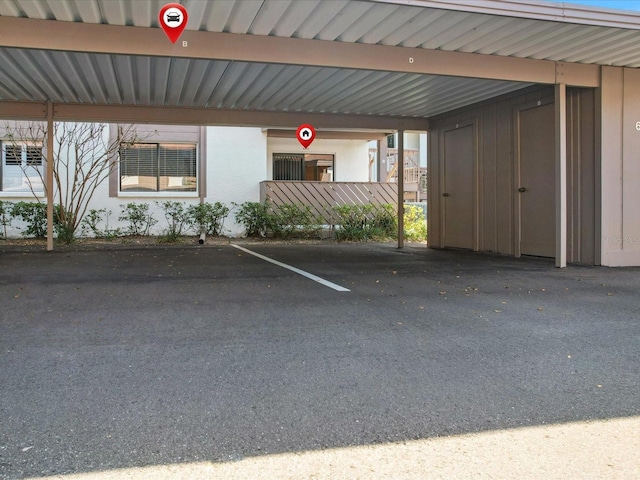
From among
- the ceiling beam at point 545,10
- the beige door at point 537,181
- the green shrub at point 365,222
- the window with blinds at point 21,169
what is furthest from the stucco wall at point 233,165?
the ceiling beam at point 545,10

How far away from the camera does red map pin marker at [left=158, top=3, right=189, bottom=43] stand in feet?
21.3

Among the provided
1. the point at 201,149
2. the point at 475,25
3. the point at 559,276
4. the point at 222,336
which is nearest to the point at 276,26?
the point at 475,25

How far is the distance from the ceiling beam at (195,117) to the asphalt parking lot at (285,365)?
5750mm

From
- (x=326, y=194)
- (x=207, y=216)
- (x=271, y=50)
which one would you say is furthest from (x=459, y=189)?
(x=207, y=216)

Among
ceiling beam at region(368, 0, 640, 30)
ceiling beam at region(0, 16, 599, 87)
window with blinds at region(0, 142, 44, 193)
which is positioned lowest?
window with blinds at region(0, 142, 44, 193)

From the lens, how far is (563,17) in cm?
691

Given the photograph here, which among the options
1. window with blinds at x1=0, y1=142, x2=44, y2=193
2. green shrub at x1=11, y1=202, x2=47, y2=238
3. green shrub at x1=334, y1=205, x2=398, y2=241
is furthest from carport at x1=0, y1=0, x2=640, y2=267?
window with blinds at x1=0, y1=142, x2=44, y2=193

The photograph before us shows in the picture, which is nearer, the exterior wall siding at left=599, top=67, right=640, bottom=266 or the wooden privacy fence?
the exterior wall siding at left=599, top=67, right=640, bottom=266

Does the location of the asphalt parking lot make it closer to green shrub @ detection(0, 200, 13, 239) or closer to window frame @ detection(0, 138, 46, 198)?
green shrub @ detection(0, 200, 13, 239)

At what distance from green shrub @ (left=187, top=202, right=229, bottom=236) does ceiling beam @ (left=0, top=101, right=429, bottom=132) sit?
3.35m

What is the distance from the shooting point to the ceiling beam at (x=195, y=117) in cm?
1141

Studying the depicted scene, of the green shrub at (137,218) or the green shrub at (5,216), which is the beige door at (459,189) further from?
the green shrub at (5,216)

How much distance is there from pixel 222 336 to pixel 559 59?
7.56 m

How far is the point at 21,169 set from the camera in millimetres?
14977
